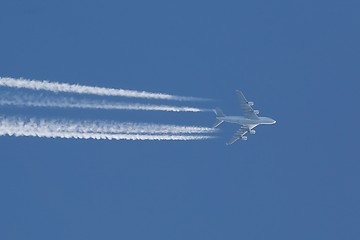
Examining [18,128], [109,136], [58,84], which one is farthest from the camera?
[109,136]

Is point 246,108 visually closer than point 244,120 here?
No

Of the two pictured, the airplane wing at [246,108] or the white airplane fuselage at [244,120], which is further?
the airplane wing at [246,108]

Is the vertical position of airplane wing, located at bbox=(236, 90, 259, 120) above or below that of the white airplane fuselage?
above

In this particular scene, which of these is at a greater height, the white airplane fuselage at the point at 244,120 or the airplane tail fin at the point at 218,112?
the airplane tail fin at the point at 218,112

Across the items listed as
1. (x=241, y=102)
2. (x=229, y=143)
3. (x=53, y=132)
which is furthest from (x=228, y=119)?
(x=53, y=132)

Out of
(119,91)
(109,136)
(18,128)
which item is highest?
(119,91)

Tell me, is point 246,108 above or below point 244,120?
above

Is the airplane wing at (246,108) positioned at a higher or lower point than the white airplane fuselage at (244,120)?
higher

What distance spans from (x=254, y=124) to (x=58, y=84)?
37.9 metres

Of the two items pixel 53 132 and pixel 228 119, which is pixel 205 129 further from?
pixel 53 132

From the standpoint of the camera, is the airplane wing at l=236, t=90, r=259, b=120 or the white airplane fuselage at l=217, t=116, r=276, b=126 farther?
the airplane wing at l=236, t=90, r=259, b=120

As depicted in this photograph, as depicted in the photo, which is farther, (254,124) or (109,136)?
(254,124)

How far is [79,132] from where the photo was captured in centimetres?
6588

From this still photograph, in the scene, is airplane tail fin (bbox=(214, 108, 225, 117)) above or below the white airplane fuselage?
above
